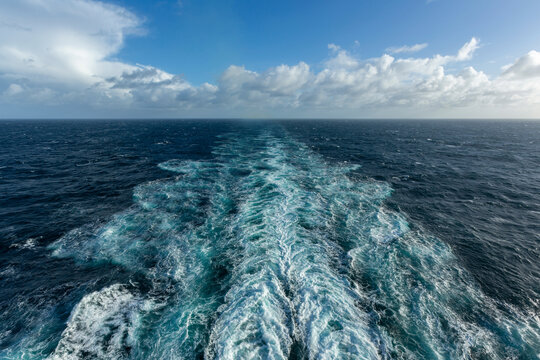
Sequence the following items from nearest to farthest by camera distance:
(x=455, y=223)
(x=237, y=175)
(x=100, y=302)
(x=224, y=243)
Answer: (x=100, y=302)
(x=224, y=243)
(x=455, y=223)
(x=237, y=175)

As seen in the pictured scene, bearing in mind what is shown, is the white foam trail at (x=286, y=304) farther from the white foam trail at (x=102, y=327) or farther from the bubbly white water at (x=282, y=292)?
the white foam trail at (x=102, y=327)

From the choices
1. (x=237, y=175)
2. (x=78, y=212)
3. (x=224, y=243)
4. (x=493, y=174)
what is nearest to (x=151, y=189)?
(x=78, y=212)

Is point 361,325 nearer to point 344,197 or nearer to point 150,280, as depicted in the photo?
point 150,280

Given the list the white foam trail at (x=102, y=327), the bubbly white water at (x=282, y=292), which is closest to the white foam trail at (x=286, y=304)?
the bubbly white water at (x=282, y=292)

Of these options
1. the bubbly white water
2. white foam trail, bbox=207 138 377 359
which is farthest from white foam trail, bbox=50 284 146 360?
white foam trail, bbox=207 138 377 359

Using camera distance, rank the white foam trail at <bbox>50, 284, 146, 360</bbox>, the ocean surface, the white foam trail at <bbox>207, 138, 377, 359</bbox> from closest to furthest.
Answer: the white foam trail at <bbox>50, 284, 146, 360</bbox> < the white foam trail at <bbox>207, 138, 377, 359</bbox> < the ocean surface

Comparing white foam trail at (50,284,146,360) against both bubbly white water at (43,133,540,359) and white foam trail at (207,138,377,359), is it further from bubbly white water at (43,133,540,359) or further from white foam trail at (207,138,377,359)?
white foam trail at (207,138,377,359)

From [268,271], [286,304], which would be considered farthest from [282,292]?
[268,271]
